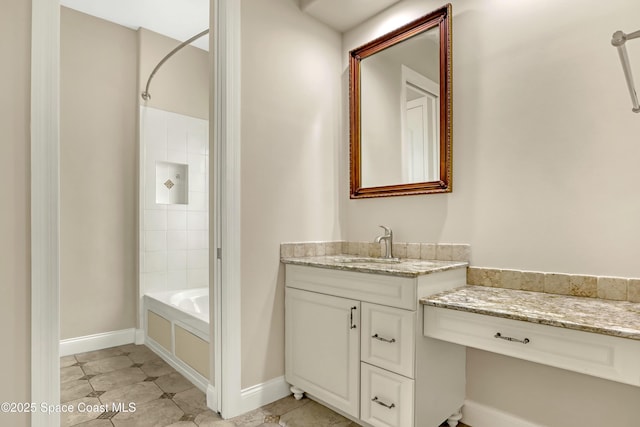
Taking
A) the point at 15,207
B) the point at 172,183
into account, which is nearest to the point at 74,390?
the point at 15,207

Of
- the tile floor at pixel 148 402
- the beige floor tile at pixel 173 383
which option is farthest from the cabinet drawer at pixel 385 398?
the beige floor tile at pixel 173 383

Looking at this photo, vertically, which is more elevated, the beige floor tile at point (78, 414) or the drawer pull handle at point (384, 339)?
the drawer pull handle at point (384, 339)

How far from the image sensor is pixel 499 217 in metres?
1.87

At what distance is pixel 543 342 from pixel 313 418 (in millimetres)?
1258

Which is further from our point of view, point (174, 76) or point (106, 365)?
point (174, 76)

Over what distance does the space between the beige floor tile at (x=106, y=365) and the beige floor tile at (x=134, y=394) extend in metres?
0.40

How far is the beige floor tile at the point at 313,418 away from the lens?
192cm

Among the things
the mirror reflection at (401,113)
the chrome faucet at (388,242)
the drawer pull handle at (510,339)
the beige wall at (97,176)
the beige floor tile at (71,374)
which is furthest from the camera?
the beige wall at (97,176)

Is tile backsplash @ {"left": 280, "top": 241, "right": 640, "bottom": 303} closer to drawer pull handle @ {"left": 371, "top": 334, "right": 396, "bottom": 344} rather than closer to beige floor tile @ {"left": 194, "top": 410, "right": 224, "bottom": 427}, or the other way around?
drawer pull handle @ {"left": 371, "top": 334, "right": 396, "bottom": 344}

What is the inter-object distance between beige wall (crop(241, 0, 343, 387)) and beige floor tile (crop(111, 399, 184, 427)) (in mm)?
435

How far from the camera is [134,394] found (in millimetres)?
2275

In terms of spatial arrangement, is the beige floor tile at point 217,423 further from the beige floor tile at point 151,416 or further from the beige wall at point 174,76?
the beige wall at point 174,76

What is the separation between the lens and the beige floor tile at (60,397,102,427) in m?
1.96

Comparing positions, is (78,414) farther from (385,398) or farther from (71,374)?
(385,398)
